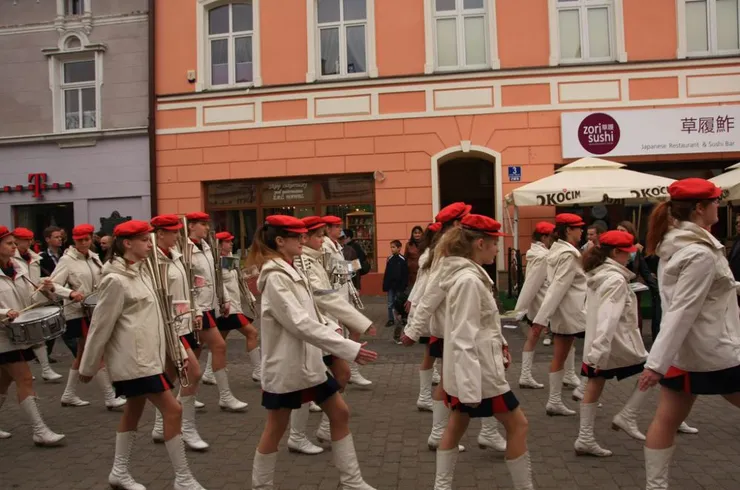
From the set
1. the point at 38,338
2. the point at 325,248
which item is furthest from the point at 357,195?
the point at 38,338

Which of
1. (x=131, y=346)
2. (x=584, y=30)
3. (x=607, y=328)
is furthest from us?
(x=584, y=30)

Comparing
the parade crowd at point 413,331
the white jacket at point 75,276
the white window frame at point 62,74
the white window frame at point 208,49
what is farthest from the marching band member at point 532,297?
the white window frame at point 62,74

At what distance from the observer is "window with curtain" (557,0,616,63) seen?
15.2m

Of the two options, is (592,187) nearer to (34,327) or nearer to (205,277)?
(205,277)

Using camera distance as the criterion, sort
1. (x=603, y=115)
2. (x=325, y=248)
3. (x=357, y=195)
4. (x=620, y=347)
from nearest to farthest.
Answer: (x=620, y=347), (x=325, y=248), (x=603, y=115), (x=357, y=195)

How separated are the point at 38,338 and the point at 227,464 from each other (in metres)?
1.94

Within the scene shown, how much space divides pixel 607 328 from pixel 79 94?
16.3 m

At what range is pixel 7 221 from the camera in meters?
17.7

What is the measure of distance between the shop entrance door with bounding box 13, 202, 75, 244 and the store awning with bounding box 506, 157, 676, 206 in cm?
1163

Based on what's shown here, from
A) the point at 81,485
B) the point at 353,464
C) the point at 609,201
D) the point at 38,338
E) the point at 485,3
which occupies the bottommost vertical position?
the point at 81,485

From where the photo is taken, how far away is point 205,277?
6.77 m

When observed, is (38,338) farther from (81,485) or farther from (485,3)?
(485,3)

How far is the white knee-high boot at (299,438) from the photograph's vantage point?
548 centimetres

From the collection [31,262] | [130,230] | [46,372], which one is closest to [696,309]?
[130,230]
